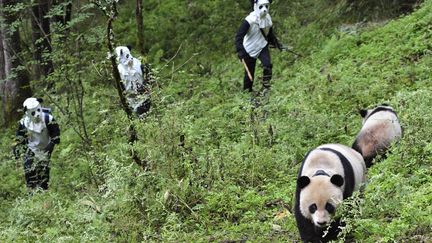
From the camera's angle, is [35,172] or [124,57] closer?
[35,172]

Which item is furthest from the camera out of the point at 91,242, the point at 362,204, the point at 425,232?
the point at 91,242

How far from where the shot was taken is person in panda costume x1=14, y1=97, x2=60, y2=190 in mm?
10828

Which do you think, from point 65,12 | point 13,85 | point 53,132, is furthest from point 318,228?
point 13,85

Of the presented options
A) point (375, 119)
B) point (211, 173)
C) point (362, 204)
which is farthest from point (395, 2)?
point (362, 204)

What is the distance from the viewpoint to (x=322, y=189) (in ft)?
17.5

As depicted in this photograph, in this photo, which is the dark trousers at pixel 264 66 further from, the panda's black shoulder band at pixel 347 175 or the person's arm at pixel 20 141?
the panda's black shoulder band at pixel 347 175

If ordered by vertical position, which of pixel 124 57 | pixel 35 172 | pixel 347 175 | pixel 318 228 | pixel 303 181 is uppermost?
pixel 303 181

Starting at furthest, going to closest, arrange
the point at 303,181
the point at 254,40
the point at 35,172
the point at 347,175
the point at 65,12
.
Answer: the point at 254,40, the point at 65,12, the point at 35,172, the point at 347,175, the point at 303,181

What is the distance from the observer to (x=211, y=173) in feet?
25.5

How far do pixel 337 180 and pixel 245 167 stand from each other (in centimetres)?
276

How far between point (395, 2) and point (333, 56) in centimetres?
221

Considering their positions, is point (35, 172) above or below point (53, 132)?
below

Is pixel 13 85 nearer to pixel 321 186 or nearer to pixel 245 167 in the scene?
pixel 245 167

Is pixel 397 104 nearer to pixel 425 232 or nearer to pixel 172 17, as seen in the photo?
pixel 425 232
